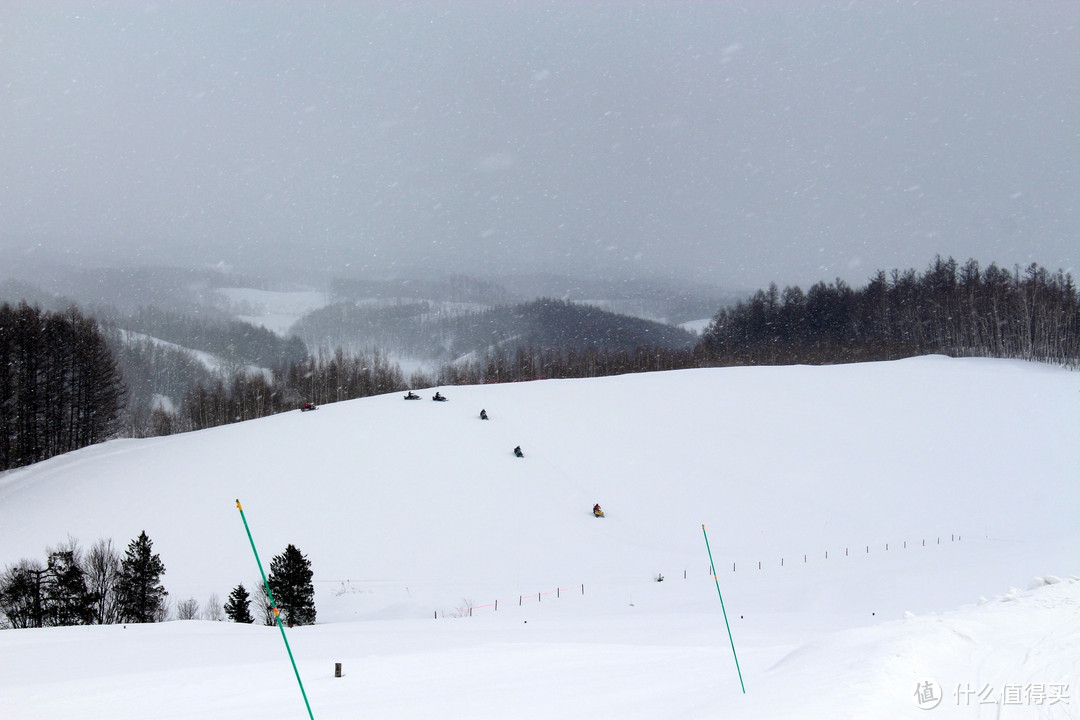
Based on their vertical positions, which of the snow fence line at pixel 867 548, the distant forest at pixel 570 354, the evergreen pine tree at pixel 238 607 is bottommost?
the snow fence line at pixel 867 548

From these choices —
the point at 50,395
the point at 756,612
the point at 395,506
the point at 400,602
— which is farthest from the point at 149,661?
the point at 50,395

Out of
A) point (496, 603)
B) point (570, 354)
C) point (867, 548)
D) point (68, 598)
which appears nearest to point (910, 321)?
point (570, 354)

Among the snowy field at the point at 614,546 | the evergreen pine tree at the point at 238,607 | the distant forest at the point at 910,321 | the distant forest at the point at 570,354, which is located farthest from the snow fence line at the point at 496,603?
the distant forest at the point at 910,321

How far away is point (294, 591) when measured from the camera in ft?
64.8

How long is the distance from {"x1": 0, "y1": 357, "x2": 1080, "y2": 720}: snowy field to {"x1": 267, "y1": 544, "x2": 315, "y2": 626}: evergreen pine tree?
1.34 meters

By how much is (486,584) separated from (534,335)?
168068 mm

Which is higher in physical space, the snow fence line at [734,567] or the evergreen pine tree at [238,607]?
the evergreen pine tree at [238,607]

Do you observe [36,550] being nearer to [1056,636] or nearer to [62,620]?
[62,620]

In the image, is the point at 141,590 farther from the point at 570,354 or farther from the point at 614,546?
the point at 570,354

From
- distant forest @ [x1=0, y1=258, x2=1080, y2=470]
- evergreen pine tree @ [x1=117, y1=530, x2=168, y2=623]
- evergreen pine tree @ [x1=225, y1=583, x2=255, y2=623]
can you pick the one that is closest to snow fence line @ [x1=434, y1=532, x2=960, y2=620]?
evergreen pine tree @ [x1=225, y1=583, x2=255, y2=623]

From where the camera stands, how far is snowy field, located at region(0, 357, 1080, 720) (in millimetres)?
7359

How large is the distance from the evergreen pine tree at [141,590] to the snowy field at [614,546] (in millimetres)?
1535

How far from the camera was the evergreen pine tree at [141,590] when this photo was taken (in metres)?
20.6

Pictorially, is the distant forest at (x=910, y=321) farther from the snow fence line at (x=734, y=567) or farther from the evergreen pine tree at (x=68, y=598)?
the evergreen pine tree at (x=68, y=598)
